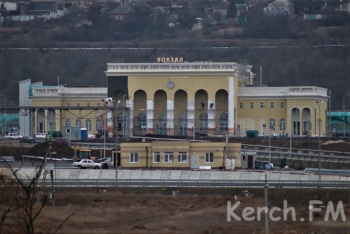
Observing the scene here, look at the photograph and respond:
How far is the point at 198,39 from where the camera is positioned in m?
153

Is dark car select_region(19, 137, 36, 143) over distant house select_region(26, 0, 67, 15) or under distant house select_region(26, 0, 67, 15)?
under

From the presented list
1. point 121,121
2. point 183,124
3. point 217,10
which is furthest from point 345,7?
point 121,121

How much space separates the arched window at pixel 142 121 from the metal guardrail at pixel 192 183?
1011 inches

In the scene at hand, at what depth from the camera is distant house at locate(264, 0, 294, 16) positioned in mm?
162750

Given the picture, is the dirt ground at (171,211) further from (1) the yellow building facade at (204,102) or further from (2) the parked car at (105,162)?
(1) the yellow building facade at (204,102)

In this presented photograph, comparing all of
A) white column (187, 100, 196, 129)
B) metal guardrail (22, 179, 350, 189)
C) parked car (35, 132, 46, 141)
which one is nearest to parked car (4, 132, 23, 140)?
parked car (35, 132, 46, 141)

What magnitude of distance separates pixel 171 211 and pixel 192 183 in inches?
171

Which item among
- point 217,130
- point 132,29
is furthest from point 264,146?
point 132,29

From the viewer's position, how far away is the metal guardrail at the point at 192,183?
65.1 metres

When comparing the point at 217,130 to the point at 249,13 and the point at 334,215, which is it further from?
the point at 249,13

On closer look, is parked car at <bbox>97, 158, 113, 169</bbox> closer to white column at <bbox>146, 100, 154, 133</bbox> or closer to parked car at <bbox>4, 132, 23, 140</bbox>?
parked car at <bbox>4, 132, 23, 140</bbox>

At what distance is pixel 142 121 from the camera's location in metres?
93.3

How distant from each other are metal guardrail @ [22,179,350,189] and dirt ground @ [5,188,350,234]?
0.76 m

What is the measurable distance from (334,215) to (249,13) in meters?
105
